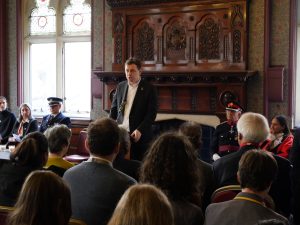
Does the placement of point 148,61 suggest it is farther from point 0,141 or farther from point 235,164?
point 235,164

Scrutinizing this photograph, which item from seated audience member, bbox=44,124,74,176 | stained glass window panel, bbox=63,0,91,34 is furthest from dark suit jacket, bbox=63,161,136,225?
stained glass window panel, bbox=63,0,91,34

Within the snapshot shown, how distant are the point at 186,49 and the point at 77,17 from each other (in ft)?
7.39

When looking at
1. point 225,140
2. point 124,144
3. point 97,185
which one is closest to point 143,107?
point 225,140

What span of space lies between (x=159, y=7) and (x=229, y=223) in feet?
16.4

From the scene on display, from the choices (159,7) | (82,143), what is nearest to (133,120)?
(82,143)

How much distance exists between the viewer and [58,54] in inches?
298

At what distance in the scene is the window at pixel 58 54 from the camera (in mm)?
7395

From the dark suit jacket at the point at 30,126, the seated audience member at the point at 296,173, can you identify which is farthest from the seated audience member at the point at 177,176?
the dark suit jacket at the point at 30,126

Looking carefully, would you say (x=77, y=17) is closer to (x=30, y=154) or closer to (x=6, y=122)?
(x=6, y=122)

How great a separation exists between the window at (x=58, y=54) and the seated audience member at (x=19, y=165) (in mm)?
4928

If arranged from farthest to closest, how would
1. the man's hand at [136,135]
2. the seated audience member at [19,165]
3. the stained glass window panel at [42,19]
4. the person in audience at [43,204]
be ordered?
the stained glass window panel at [42,19]
the man's hand at [136,135]
the seated audience member at [19,165]
the person in audience at [43,204]

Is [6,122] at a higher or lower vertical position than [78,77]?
lower

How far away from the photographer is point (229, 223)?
173 cm

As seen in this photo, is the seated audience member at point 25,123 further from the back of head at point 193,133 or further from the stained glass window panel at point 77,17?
the back of head at point 193,133
